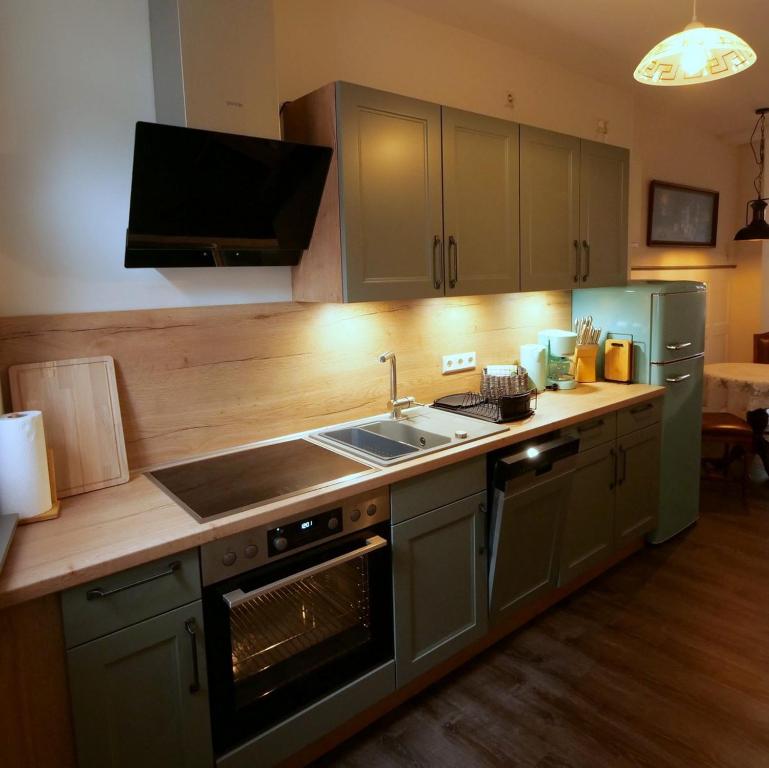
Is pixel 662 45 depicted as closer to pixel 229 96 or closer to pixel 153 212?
pixel 229 96

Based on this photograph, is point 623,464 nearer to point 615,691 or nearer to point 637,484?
point 637,484

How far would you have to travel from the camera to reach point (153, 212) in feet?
5.81

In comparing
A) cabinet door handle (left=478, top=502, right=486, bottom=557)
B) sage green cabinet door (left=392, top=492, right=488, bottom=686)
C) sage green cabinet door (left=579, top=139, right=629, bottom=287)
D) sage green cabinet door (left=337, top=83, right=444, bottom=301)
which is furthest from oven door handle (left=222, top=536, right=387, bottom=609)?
sage green cabinet door (left=579, top=139, right=629, bottom=287)

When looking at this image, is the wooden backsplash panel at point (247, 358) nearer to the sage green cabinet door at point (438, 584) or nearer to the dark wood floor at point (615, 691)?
the sage green cabinet door at point (438, 584)

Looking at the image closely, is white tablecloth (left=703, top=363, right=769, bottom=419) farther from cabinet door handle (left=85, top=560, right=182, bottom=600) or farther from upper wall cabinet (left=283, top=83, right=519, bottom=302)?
cabinet door handle (left=85, top=560, right=182, bottom=600)

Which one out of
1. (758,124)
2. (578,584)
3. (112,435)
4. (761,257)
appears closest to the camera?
(112,435)

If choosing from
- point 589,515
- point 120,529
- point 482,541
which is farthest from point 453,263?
point 120,529

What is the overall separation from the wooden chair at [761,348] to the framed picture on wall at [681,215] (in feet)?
2.80

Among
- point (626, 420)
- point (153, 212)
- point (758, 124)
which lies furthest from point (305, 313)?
point (758, 124)

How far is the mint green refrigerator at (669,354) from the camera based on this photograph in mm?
3055

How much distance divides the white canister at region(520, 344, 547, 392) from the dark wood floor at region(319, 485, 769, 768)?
3.29 ft

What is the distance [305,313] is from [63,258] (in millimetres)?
830

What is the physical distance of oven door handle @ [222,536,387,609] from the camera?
1.55m

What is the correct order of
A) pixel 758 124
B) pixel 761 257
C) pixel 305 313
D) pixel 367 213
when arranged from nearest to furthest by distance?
pixel 367 213, pixel 305 313, pixel 758 124, pixel 761 257
